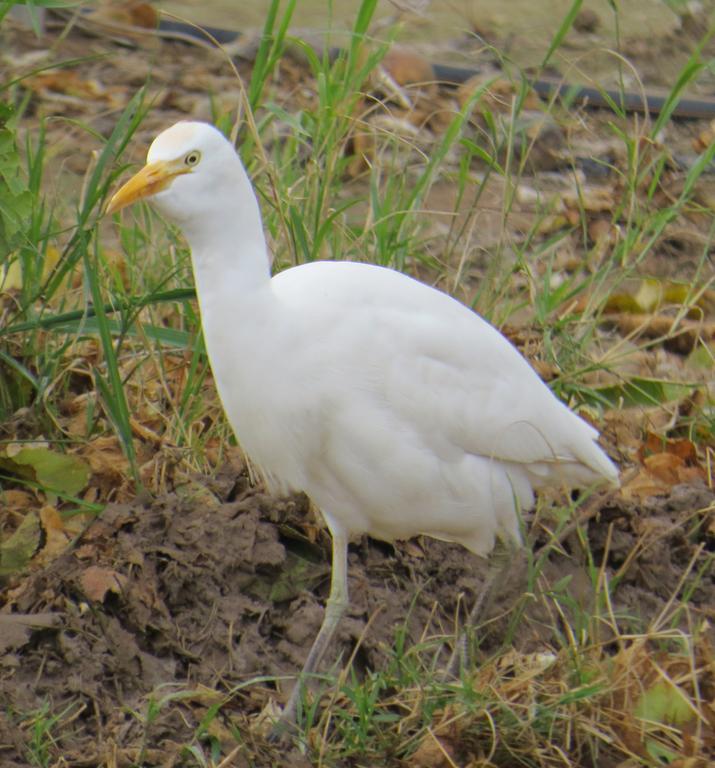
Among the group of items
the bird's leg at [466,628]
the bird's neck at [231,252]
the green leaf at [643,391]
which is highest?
the bird's neck at [231,252]

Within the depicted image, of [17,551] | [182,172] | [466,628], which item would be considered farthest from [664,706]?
[17,551]

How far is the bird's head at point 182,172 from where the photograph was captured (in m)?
2.60

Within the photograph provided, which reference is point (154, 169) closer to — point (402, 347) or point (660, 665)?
point (402, 347)

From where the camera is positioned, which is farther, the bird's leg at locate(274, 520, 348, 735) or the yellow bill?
the bird's leg at locate(274, 520, 348, 735)

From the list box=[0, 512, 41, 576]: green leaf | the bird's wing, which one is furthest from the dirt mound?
the bird's wing

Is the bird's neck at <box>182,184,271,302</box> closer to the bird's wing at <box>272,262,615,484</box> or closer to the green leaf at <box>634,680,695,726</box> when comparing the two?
the bird's wing at <box>272,262,615,484</box>

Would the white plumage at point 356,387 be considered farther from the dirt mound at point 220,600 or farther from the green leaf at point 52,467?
the green leaf at point 52,467

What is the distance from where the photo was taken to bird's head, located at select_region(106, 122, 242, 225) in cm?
260

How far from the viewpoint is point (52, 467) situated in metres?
3.42

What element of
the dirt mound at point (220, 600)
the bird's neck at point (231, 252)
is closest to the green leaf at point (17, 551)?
the dirt mound at point (220, 600)

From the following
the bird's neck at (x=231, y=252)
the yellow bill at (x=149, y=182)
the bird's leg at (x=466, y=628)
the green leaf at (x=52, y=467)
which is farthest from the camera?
the green leaf at (x=52, y=467)

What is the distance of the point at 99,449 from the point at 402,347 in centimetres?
100

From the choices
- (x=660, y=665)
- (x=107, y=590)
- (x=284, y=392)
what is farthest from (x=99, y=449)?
(x=660, y=665)

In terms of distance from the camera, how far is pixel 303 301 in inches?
112
